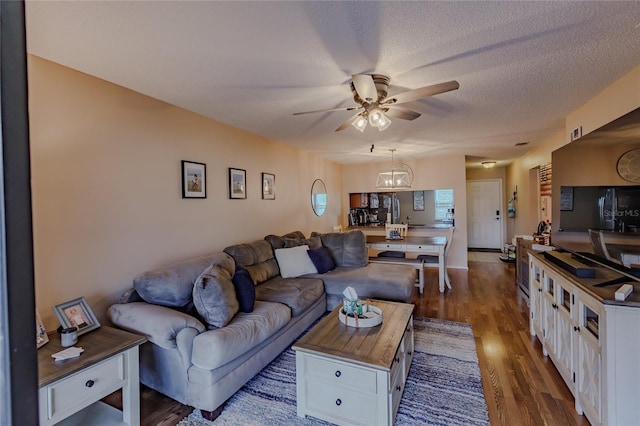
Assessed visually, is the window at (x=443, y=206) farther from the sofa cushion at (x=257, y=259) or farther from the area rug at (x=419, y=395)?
the sofa cushion at (x=257, y=259)

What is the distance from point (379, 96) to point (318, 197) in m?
3.68

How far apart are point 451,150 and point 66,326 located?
5.60m

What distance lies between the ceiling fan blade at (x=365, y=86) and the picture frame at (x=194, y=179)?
6.30 feet

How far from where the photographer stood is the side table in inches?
56.4

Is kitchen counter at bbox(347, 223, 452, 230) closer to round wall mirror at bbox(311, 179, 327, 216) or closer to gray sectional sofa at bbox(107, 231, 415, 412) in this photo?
round wall mirror at bbox(311, 179, 327, 216)

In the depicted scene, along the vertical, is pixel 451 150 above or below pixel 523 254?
above

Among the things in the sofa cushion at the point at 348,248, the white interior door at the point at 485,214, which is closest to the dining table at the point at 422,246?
Result: the sofa cushion at the point at 348,248

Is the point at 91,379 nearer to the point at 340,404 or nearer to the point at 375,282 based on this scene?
the point at 340,404

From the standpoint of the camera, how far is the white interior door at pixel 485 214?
772cm

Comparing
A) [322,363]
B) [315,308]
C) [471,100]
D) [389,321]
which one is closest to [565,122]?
[471,100]

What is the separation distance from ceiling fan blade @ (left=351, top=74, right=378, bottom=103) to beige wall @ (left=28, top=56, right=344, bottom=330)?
1.90 meters

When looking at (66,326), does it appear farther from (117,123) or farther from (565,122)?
(565,122)

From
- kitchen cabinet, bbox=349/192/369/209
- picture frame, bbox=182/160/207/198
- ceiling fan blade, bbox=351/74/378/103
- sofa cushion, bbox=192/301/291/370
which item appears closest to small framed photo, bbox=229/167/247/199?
picture frame, bbox=182/160/207/198

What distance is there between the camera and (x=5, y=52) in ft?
1.25
